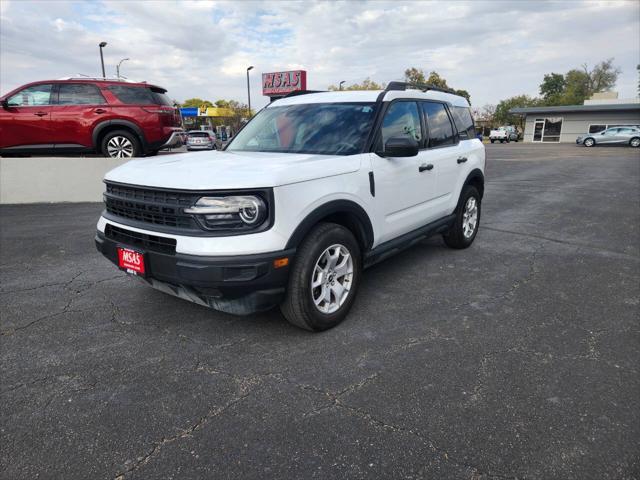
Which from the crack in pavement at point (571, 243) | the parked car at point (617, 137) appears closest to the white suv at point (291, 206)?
the crack in pavement at point (571, 243)

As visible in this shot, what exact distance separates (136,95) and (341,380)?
8263 millimetres

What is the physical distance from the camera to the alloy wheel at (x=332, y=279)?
10.4 ft

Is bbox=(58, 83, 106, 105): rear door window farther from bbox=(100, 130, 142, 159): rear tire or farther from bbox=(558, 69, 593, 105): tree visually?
bbox=(558, 69, 593, 105): tree

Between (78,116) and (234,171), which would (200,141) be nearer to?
(78,116)

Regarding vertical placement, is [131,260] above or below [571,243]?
above

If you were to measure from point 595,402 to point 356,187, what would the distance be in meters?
2.08

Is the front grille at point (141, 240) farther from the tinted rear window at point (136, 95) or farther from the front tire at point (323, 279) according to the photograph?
the tinted rear window at point (136, 95)

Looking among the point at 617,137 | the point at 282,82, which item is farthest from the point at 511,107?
the point at 282,82

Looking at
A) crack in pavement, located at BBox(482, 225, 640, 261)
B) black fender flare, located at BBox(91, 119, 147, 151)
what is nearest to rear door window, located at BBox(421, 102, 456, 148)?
crack in pavement, located at BBox(482, 225, 640, 261)

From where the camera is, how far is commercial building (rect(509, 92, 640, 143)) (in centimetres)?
4131

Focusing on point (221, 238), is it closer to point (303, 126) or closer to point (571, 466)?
point (303, 126)

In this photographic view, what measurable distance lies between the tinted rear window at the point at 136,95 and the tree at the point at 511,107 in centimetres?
7934

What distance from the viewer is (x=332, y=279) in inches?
130

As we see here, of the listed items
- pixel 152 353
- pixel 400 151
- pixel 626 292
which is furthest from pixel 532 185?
pixel 152 353
